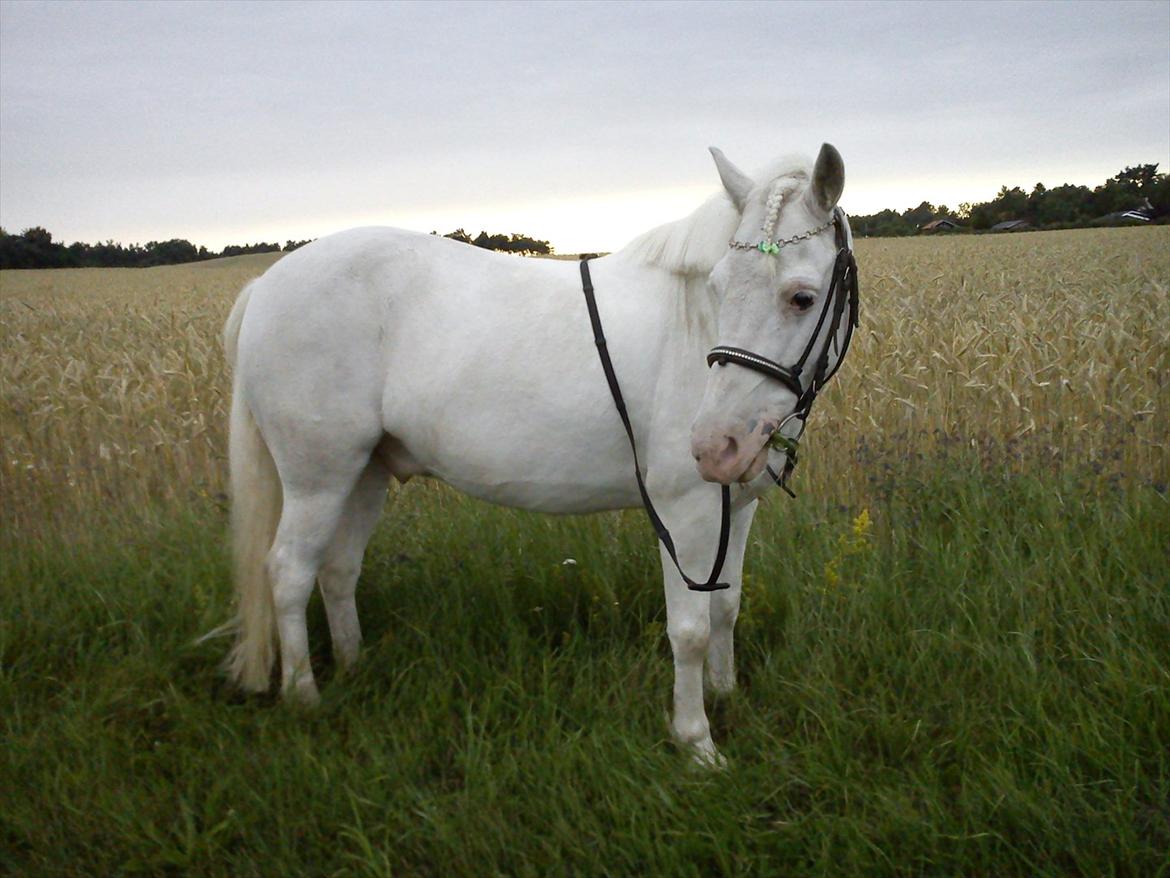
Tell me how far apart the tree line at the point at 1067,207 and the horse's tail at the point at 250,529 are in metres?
44.0

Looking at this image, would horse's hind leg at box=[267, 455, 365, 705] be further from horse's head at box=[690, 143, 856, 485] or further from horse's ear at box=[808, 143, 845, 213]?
horse's ear at box=[808, 143, 845, 213]

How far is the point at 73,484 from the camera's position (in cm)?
536

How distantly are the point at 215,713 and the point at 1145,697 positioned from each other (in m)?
3.33

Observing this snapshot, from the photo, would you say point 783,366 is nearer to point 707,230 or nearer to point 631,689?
point 707,230

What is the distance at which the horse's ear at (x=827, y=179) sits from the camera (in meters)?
2.35

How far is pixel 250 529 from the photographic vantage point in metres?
3.49

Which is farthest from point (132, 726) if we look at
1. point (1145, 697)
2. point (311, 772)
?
point (1145, 697)

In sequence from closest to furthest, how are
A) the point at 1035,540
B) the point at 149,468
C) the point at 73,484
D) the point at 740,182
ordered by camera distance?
the point at 740,182 → the point at 1035,540 → the point at 73,484 → the point at 149,468

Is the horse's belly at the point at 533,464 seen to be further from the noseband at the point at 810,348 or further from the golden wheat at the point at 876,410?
the golden wheat at the point at 876,410

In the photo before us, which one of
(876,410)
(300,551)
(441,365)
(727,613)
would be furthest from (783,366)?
(876,410)

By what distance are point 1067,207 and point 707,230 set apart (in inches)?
2276

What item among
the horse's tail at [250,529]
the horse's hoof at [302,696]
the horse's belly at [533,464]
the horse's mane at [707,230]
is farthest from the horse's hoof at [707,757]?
the horse's tail at [250,529]

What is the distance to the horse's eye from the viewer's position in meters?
2.40

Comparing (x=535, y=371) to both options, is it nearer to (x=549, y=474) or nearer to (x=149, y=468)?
(x=549, y=474)
